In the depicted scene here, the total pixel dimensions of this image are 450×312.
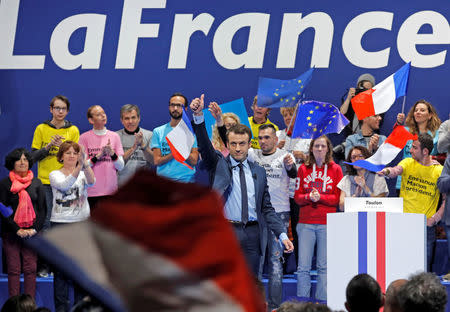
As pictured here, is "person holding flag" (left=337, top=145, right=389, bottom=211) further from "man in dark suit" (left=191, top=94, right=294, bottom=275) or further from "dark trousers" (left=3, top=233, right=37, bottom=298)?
"dark trousers" (left=3, top=233, right=37, bottom=298)

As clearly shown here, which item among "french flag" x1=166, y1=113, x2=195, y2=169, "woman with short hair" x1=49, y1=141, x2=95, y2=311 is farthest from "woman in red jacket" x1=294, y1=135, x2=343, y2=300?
"woman with short hair" x1=49, y1=141, x2=95, y2=311

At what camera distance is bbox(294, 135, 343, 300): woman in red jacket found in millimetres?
7703

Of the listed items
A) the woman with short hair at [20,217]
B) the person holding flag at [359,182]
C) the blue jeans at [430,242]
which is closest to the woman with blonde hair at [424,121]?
Result: the person holding flag at [359,182]

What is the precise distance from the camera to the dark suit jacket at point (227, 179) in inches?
239

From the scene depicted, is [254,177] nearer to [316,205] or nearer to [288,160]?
[288,160]

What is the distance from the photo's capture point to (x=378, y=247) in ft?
21.4

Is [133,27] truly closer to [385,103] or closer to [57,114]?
[57,114]

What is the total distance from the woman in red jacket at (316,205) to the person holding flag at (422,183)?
601 mm

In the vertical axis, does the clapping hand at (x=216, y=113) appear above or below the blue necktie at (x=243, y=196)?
above

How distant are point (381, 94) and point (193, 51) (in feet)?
10.6

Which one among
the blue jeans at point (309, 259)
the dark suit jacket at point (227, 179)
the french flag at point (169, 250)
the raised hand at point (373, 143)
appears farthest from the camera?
the raised hand at point (373, 143)

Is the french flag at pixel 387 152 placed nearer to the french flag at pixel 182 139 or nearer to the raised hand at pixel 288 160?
the raised hand at pixel 288 160

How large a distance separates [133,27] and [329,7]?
291 cm

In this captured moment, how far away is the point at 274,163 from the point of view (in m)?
8.14
